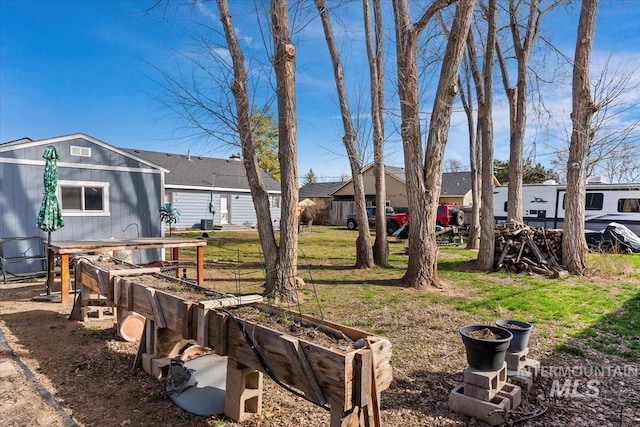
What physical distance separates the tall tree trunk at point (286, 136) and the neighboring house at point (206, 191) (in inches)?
608

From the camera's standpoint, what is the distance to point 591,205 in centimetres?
1714

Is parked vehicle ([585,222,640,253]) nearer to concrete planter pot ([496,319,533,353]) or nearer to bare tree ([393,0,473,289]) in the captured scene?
bare tree ([393,0,473,289])

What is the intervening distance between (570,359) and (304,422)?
3.23 metres

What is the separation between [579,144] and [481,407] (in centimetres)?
877

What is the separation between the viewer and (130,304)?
400 centimetres

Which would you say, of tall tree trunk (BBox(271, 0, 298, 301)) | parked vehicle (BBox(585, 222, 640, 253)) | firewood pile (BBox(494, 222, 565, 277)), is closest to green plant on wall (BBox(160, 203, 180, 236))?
tall tree trunk (BBox(271, 0, 298, 301))

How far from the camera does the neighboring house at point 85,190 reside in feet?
29.9

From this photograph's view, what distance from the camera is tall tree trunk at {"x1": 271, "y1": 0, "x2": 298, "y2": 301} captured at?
673 cm

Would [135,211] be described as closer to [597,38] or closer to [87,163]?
[87,163]

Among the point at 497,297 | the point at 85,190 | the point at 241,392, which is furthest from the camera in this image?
the point at 85,190

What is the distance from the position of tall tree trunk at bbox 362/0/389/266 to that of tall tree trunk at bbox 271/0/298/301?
4488mm

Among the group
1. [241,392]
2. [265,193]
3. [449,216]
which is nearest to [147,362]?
[241,392]

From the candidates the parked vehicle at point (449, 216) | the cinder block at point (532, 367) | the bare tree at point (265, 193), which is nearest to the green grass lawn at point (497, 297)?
the bare tree at point (265, 193)

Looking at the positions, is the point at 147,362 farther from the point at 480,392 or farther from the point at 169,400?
the point at 480,392
